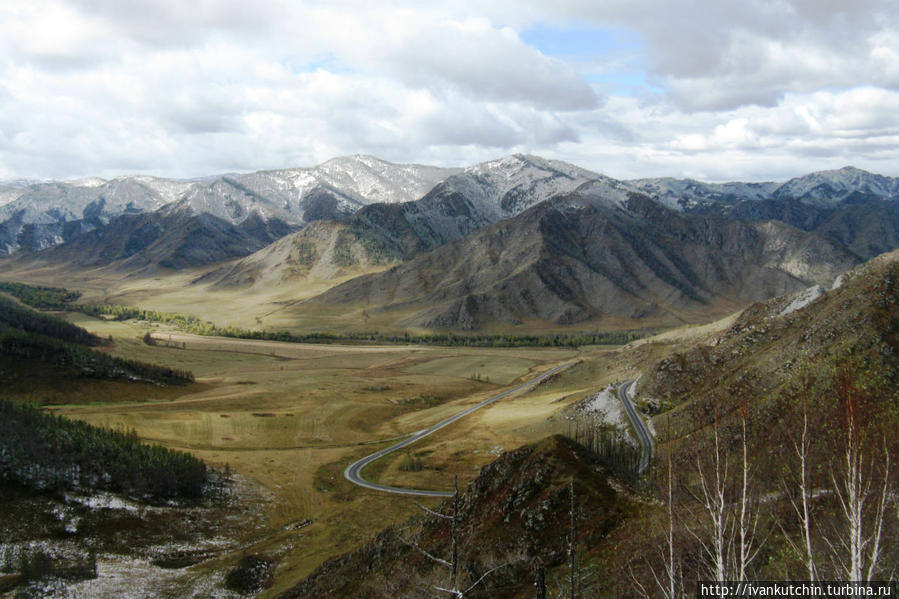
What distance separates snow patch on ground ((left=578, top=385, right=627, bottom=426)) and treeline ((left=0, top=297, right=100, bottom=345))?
160 metres

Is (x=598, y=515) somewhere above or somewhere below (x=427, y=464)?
above

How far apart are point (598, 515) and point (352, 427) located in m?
89.9

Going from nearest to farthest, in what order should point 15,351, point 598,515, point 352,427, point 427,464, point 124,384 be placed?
point 598,515 < point 427,464 < point 352,427 < point 15,351 < point 124,384

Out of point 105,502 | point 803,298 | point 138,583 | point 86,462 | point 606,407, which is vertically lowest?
point 138,583

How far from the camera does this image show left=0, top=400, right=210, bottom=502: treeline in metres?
71.2

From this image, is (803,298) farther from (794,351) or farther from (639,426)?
(639,426)

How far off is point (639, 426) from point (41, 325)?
18095 cm

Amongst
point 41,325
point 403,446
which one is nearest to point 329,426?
point 403,446

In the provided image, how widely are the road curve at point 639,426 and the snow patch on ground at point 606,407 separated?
997mm

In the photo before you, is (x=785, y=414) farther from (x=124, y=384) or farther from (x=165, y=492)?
(x=124, y=384)

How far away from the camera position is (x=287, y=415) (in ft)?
418

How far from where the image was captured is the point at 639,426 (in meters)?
78.4

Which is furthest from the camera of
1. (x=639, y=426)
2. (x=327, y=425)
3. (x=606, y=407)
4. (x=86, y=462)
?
(x=327, y=425)

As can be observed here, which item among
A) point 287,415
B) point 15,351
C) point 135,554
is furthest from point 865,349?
point 15,351
